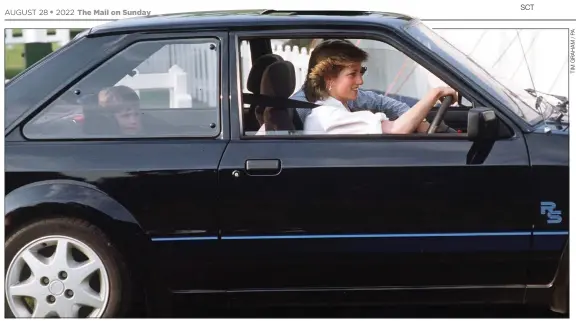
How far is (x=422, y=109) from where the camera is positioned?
4465 millimetres

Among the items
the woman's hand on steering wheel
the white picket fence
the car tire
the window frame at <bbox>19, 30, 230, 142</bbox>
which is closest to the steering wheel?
the woman's hand on steering wheel

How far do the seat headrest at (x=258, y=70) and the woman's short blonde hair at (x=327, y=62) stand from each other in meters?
0.19

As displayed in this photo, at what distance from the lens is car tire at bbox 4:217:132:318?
436 centimetres

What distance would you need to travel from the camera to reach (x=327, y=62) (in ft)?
15.6

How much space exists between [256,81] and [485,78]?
1.10 meters

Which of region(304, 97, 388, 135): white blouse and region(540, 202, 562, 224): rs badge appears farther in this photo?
region(304, 97, 388, 135): white blouse

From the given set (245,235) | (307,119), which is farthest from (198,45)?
(245,235)

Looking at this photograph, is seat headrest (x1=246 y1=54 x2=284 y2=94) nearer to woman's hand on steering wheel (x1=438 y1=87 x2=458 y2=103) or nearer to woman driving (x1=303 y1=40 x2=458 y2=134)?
woman driving (x1=303 y1=40 x2=458 y2=134)

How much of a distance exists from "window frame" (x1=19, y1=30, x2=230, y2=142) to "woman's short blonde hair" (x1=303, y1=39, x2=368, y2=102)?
1.74ft

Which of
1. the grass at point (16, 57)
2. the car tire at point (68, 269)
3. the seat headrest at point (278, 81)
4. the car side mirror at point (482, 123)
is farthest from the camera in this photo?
the grass at point (16, 57)

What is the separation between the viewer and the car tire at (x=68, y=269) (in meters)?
4.36

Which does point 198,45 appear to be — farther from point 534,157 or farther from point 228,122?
point 534,157

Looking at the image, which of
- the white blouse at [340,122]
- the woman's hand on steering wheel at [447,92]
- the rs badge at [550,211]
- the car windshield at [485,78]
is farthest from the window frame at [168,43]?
the rs badge at [550,211]

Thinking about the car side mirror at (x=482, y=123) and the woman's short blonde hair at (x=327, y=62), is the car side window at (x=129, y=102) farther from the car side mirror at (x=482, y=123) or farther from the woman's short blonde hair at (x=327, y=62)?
the car side mirror at (x=482, y=123)
